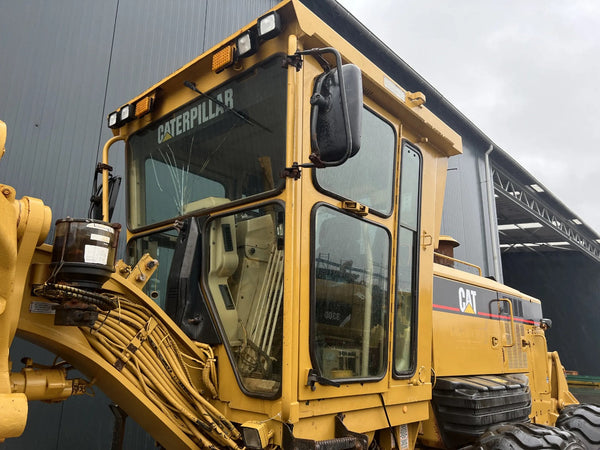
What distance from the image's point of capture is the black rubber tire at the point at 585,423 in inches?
152

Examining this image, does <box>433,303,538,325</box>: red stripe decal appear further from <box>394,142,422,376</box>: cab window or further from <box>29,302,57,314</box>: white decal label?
<box>29,302,57,314</box>: white decal label

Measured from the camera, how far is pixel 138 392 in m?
2.15

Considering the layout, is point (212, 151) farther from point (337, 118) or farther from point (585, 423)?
point (585, 423)

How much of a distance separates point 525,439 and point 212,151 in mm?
2398

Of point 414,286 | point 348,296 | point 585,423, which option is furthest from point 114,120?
point 585,423

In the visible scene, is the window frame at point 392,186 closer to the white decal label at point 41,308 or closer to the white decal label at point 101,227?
the white decal label at point 101,227

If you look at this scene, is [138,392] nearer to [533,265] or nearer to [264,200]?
[264,200]

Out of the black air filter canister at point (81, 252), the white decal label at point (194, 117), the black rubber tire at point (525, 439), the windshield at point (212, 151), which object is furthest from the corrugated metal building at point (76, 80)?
the black rubber tire at point (525, 439)

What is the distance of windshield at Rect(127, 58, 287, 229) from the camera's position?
8.13 feet

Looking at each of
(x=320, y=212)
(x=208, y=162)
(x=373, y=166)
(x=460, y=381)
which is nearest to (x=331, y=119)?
(x=320, y=212)

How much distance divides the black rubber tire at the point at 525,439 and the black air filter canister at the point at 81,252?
233cm

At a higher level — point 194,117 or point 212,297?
point 194,117

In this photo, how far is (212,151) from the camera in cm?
288

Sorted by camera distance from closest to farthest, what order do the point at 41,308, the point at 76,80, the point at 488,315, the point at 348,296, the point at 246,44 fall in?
the point at 41,308 < the point at 246,44 < the point at 348,296 < the point at 488,315 < the point at 76,80
